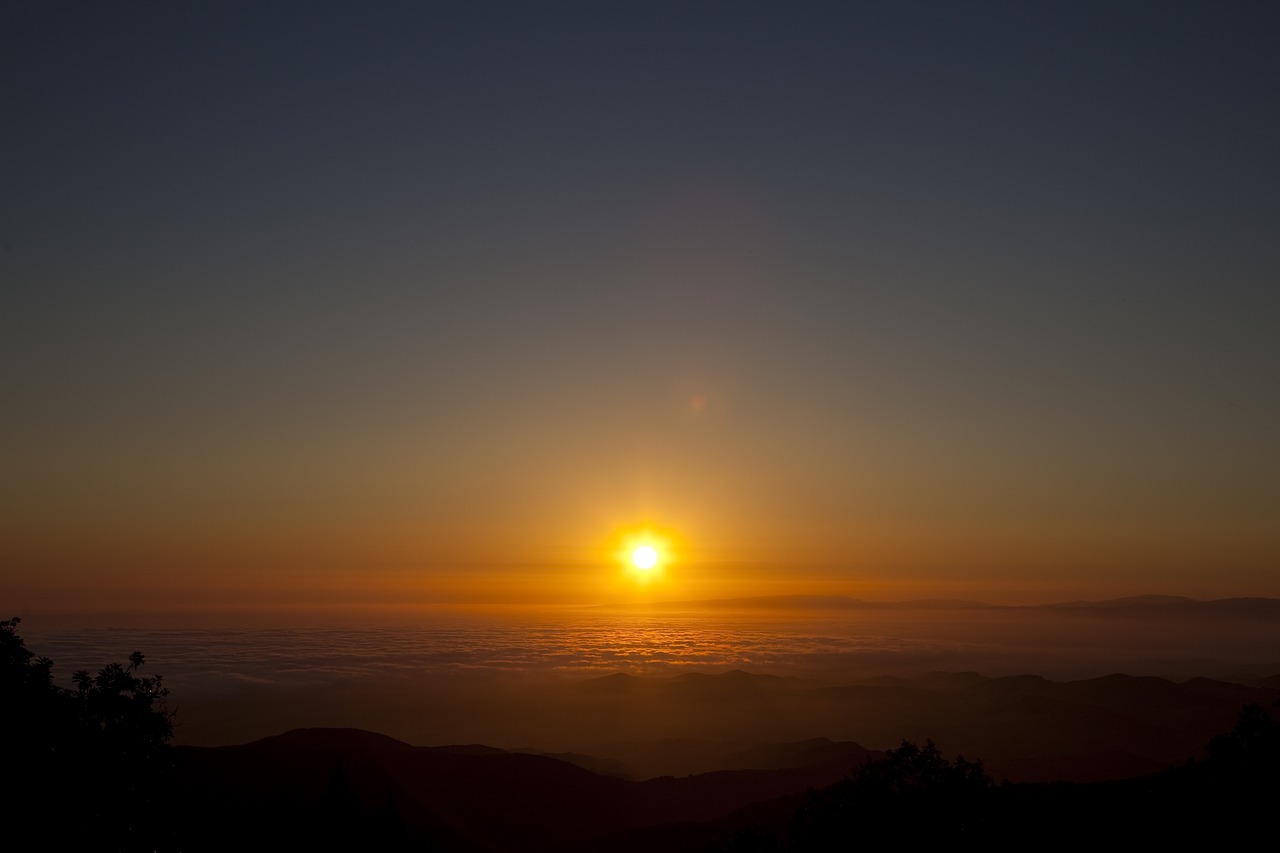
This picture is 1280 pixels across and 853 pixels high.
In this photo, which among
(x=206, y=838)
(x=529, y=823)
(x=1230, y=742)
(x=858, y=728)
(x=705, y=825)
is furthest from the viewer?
(x=858, y=728)

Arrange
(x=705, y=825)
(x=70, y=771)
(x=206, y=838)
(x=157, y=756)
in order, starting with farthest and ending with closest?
(x=705, y=825) < (x=206, y=838) < (x=157, y=756) < (x=70, y=771)

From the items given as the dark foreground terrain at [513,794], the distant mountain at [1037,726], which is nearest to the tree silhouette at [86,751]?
the dark foreground terrain at [513,794]

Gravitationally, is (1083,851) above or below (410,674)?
above

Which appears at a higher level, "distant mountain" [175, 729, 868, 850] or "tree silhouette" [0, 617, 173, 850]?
"tree silhouette" [0, 617, 173, 850]

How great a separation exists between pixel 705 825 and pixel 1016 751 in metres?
80.0

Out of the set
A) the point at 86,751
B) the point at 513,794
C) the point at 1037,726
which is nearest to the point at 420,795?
the point at 513,794

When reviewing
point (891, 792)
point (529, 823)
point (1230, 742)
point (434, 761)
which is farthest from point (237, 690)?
point (1230, 742)

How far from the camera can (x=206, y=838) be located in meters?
44.2

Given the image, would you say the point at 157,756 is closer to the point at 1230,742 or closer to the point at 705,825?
the point at 1230,742

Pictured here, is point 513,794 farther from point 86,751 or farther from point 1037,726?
point 1037,726

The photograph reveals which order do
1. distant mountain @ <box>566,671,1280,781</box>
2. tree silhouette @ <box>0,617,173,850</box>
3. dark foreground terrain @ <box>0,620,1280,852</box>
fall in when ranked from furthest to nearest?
distant mountain @ <box>566,671,1280,781</box> < dark foreground terrain @ <box>0,620,1280,852</box> < tree silhouette @ <box>0,617,173,850</box>

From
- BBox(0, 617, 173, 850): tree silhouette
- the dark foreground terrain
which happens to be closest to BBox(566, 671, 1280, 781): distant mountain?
the dark foreground terrain

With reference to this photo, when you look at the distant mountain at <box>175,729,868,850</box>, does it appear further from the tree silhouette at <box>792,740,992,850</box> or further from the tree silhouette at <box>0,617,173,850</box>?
the tree silhouette at <box>792,740,992,850</box>

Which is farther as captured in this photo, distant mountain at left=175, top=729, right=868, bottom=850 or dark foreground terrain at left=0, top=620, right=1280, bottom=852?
distant mountain at left=175, top=729, right=868, bottom=850
